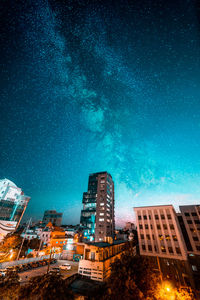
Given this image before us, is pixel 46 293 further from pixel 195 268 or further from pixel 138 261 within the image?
pixel 195 268

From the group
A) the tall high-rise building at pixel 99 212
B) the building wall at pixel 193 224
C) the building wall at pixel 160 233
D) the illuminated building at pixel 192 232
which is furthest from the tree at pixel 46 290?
the tall high-rise building at pixel 99 212

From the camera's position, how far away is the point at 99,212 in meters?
85.2

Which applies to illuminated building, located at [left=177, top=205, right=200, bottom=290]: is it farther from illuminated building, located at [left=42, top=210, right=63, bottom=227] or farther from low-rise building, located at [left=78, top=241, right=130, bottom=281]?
illuminated building, located at [left=42, top=210, right=63, bottom=227]

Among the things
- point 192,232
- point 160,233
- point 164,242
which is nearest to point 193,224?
point 192,232

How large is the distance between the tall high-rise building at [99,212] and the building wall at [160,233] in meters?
32.3

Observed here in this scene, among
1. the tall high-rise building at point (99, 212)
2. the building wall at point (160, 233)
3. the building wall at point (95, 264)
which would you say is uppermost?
the tall high-rise building at point (99, 212)

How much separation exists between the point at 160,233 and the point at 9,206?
255 feet

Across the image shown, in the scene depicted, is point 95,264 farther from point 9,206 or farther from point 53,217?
point 53,217

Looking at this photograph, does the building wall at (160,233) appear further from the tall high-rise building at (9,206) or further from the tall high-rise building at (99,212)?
the tall high-rise building at (9,206)

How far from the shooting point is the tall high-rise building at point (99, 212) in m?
80.6

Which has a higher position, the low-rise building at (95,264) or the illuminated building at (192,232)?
the illuminated building at (192,232)

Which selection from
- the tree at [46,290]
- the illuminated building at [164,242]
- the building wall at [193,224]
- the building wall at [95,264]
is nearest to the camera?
the tree at [46,290]

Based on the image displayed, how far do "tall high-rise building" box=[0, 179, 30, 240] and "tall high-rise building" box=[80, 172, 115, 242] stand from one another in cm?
4206

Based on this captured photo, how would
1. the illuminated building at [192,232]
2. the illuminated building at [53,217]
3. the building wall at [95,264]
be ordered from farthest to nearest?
the illuminated building at [53,217]
the illuminated building at [192,232]
the building wall at [95,264]
